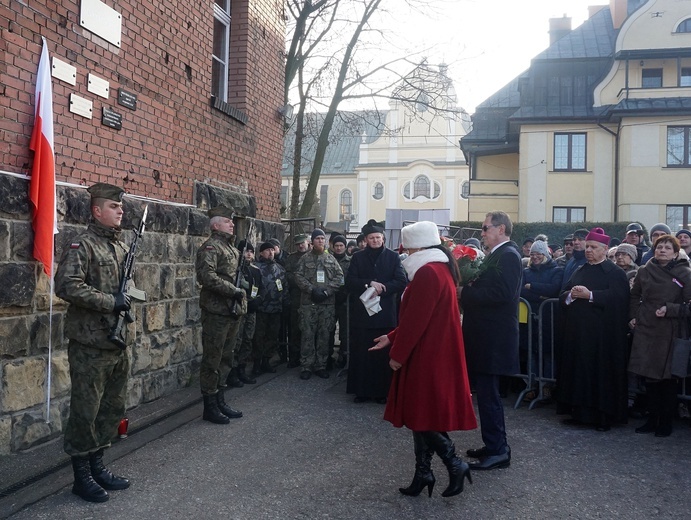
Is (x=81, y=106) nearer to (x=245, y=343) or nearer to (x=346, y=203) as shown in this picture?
(x=245, y=343)

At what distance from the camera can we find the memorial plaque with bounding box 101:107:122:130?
6176 millimetres

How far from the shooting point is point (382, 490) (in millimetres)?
4551

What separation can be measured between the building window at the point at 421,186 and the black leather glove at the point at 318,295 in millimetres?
54991

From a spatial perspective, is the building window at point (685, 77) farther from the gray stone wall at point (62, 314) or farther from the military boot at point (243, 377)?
the gray stone wall at point (62, 314)

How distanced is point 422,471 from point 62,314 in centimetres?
331

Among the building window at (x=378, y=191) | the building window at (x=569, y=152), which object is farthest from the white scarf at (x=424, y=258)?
the building window at (x=378, y=191)

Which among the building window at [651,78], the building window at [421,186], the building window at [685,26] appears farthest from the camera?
the building window at [421,186]

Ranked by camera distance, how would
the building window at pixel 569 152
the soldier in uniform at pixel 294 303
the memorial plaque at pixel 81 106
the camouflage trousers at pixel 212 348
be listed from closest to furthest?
the memorial plaque at pixel 81 106, the camouflage trousers at pixel 212 348, the soldier in uniform at pixel 294 303, the building window at pixel 569 152

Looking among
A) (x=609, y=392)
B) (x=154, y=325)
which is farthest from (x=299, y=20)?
(x=609, y=392)

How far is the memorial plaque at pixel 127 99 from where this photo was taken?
644 centimetres

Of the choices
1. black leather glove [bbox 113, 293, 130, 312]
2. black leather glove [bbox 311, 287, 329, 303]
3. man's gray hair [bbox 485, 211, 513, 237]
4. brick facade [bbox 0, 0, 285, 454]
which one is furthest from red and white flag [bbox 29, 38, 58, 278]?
black leather glove [bbox 311, 287, 329, 303]

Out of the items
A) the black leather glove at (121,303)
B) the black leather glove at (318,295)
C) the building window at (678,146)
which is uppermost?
the building window at (678,146)

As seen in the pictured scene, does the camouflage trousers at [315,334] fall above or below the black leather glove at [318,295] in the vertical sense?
below

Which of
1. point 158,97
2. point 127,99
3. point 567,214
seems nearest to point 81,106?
point 127,99
